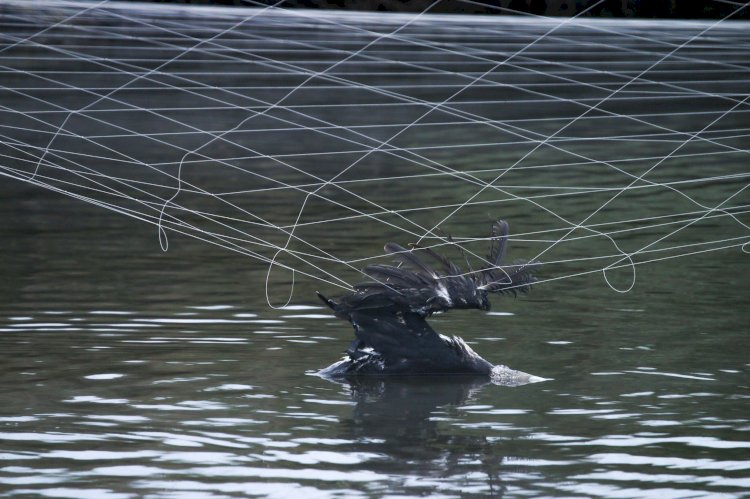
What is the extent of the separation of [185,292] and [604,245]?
203 inches

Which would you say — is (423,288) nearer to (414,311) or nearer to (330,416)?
(414,311)

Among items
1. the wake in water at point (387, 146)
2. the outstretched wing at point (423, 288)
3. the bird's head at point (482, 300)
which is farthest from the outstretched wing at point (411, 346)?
the wake in water at point (387, 146)

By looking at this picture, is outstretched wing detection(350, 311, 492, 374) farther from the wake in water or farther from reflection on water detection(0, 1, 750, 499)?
the wake in water


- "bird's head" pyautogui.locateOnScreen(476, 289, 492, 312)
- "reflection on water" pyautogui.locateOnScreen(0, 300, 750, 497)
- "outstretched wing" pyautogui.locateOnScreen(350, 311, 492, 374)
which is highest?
"bird's head" pyautogui.locateOnScreen(476, 289, 492, 312)

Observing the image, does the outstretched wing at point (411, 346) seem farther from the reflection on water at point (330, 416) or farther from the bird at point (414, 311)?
the reflection on water at point (330, 416)

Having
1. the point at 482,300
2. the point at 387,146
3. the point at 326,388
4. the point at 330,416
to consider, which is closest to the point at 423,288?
the point at 482,300

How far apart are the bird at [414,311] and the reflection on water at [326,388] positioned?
0.54ft

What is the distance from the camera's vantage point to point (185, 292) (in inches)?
520

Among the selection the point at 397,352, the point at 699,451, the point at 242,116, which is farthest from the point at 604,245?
the point at 242,116

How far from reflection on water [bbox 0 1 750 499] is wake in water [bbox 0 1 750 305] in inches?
16.9

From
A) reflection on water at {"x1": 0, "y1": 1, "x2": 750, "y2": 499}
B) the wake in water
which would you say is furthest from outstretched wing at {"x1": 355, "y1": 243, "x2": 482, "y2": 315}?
reflection on water at {"x1": 0, "y1": 1, "x2": 750, "y2": 499}

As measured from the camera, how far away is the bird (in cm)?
1027

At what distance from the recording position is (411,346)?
34.1 feet

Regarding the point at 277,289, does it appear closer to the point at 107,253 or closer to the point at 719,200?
the point at 107,253
